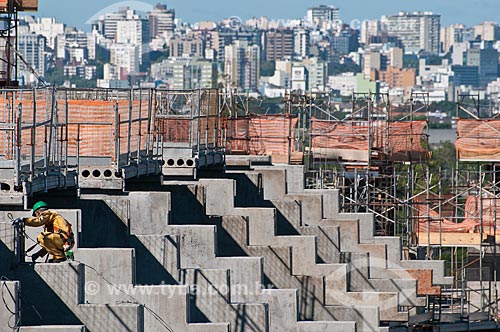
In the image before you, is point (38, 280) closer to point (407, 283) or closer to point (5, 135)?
point (5, 135)

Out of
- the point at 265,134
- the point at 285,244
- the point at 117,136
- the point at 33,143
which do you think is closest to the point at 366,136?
the point at 265,134

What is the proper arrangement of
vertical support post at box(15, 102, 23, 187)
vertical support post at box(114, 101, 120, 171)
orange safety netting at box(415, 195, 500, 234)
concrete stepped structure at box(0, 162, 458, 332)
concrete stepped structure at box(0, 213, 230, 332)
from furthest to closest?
orange safety netting at box(415, 195, 500, 234), vertical support post at box(114, 101, 120, 171), vertical support post at box(15, 102, 23, 187), concrete stepped structure at box(0, 162, 458, 332), concrete stepped structure at box(0, 213, 230, 332)

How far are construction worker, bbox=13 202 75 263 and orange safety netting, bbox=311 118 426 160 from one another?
2829 cm

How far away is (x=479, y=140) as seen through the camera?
4459cm

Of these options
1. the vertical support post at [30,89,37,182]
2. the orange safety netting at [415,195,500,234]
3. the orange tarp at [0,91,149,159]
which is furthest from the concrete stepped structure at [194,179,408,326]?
the orange safety netting at [415,195,500,234]

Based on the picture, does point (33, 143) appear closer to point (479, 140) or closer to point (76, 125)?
point (76, 125)

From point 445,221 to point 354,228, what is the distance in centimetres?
1109

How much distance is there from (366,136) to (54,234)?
29009 millimetres

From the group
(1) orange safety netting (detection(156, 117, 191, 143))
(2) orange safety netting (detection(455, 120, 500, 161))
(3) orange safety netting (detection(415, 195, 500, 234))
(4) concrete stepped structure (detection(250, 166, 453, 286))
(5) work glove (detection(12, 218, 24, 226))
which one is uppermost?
(1) orange safety netting (detection(156, 117, 191, 143))

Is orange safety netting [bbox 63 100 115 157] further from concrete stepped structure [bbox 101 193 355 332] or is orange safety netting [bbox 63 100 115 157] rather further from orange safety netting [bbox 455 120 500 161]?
orange safety netting [bbox 455 120 500 161]

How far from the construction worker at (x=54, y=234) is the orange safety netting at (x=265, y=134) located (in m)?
24.6

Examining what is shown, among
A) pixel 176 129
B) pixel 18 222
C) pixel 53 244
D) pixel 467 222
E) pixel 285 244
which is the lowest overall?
pixel 467 222

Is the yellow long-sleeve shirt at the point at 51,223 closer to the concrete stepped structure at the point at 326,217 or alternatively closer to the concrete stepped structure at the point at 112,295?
the concrete stepped structure at the point at 112,295

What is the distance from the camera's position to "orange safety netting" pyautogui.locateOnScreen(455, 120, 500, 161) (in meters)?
44.2
